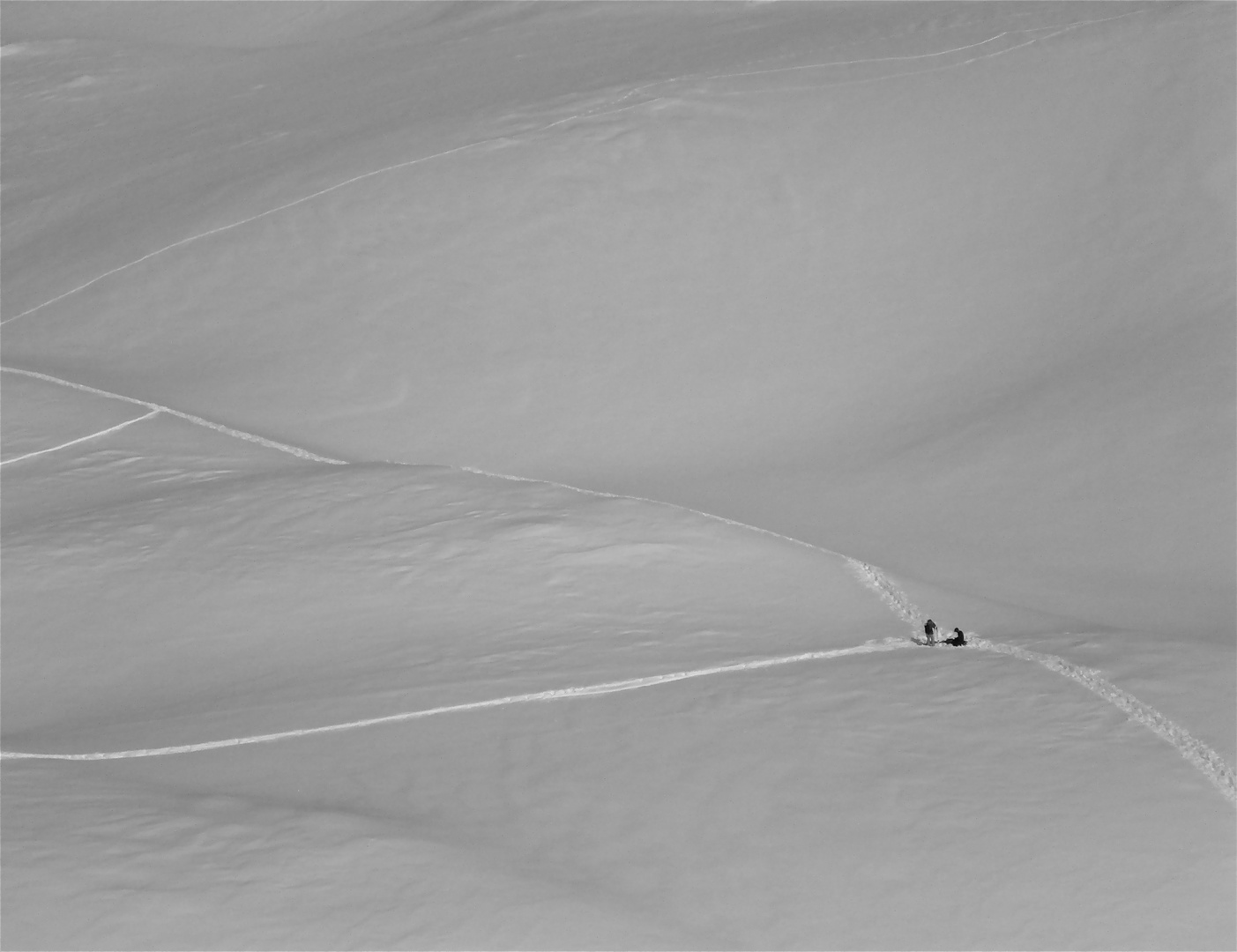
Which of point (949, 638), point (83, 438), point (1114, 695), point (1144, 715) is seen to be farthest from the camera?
point (83, 438)

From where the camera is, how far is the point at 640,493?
27.2 ft

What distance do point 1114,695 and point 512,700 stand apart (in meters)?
2.44

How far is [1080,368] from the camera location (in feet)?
28.1

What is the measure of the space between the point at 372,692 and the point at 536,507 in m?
1.78

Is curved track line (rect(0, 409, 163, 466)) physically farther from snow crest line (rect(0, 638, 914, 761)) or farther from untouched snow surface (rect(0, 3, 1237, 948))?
snow crest line (rect(0, 638, 914, 761))

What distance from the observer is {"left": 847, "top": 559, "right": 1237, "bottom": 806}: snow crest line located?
5.43 m

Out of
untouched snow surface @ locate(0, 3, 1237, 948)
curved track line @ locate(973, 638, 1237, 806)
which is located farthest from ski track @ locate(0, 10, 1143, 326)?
curved track line @ locate(973, 638, 1237, 806)

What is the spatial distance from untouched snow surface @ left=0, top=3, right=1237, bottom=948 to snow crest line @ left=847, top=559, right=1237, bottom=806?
23 mm

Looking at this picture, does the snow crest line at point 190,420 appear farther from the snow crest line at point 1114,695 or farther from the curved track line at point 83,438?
the snow crest line at point 1114,695

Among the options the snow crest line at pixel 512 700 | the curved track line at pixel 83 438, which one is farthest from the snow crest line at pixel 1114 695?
the curved track line at pixel 83 438

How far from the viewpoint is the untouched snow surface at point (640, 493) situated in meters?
4.93

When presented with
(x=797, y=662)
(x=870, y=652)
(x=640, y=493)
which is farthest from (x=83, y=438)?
(x=870, y=652)

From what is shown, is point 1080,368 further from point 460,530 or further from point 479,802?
point 479,802

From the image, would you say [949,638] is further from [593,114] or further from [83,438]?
[593,114]
